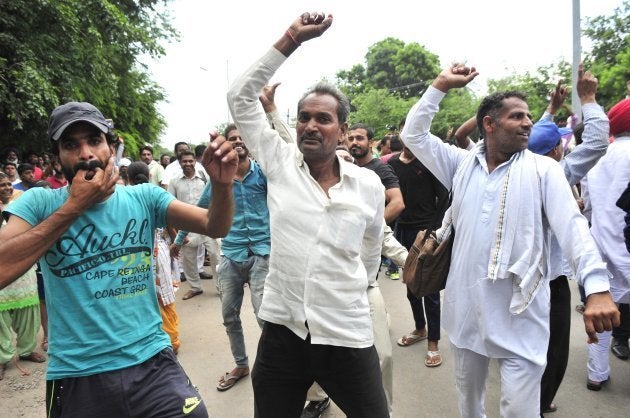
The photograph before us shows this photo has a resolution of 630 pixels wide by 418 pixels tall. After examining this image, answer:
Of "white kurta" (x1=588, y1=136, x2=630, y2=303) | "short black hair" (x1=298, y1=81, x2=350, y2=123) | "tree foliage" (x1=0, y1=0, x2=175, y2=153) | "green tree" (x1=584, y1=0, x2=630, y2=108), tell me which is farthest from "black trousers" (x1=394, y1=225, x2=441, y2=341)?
"green tree" (x1=584, y1=0, x2=630, y2=108)

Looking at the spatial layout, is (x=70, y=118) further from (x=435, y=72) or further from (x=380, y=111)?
(x=435, y=72)

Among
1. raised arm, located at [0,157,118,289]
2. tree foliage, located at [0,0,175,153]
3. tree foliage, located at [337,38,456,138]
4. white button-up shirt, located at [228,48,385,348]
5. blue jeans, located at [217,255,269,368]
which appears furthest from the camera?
tree foliage, located at [337,38,456,138]

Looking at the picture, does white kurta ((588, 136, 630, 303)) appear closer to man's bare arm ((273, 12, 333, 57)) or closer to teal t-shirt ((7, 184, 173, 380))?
man's bare arm ((273, 12, 333, 57))

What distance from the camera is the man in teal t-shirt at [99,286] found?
169cm

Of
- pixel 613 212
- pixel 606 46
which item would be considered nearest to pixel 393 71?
pixel 606 46

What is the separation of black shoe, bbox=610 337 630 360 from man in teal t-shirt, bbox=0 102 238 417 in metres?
3.96

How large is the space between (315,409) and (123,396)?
1988mm

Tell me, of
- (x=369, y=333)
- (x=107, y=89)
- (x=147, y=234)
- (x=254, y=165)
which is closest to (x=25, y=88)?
(x=107, y=89)

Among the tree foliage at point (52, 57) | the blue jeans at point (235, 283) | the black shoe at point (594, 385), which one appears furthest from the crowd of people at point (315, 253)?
the tree foliage at point (52, 57)

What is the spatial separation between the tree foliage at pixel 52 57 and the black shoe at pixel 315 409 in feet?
30.7

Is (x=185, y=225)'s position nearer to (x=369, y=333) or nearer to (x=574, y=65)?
(x=369, y=333)

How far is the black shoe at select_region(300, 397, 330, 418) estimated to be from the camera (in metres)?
3.34

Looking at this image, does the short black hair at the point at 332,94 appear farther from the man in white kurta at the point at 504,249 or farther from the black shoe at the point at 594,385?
the black shoe at the point at 594,385

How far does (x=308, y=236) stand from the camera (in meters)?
2.02
